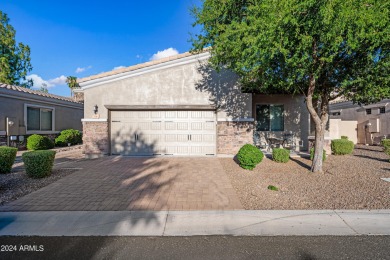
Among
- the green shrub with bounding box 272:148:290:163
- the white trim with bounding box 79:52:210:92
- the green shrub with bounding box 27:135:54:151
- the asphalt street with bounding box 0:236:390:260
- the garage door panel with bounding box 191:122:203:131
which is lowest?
the asphalt street with bounding box 0:236:390:260

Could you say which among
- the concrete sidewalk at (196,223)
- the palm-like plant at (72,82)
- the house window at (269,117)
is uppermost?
the palm-like plant at (72,82)

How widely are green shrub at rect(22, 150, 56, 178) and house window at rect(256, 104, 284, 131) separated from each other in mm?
10639

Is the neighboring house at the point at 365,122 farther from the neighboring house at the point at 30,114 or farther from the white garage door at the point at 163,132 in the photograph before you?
the neighboring house at the point at 30,114

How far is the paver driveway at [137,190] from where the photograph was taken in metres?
4.64

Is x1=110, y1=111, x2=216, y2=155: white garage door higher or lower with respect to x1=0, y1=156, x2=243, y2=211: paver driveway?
higher

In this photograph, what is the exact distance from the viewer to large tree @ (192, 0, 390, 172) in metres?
4.90

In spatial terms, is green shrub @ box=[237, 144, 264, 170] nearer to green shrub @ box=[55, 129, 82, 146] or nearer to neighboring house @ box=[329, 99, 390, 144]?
neighboring house @ box=[329, 99, 390, 144]

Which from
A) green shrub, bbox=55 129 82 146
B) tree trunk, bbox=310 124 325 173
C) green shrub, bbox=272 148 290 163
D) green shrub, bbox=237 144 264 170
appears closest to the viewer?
tree trunk, bbox=310 124 325 173

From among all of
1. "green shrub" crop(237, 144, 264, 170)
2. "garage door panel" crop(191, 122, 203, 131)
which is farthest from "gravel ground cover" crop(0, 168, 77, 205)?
"green shrub" crop(237, 144, 264, 170)

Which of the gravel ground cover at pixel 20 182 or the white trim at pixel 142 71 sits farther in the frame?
the white trim at pixel 142 71

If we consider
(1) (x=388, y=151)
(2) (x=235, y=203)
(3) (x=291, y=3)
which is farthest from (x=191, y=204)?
(1) (x=388, y=151)

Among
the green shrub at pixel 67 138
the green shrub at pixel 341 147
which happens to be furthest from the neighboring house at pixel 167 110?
the green shrub at pixel 67 138

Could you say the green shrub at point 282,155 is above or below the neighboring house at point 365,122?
below

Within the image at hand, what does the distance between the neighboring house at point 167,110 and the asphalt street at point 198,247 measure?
23.0 ft
